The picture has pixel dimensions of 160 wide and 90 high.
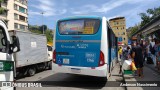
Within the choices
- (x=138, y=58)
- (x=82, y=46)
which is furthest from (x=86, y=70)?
(x=138, y=58)

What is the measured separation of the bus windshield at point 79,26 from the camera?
9.55 metres

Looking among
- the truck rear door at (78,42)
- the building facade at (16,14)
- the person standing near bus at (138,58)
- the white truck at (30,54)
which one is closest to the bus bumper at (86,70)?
the truck rear door at (78,42)

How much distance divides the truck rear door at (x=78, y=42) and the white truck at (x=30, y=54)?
2938 millimetres

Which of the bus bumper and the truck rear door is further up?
the truck rear door

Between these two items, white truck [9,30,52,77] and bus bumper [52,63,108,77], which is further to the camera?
white truck [9,30,52,77]

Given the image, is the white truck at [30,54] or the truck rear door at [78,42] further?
the white truck at [30,54]

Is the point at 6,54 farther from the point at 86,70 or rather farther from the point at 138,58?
the point at 138,58

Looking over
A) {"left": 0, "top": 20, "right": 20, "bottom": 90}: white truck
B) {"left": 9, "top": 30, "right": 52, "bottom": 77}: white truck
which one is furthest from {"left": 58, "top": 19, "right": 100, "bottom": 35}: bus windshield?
{"left": 0, "top": 20, "right": 20, "bottom": 90}: white truck

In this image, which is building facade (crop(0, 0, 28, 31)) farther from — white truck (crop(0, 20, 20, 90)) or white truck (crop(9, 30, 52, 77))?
white truck (crop(0, 20, 20, 90))

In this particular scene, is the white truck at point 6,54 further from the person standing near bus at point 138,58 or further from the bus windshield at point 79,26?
the person standing near bus at point 138,58

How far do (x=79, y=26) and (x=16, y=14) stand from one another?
58768 mm

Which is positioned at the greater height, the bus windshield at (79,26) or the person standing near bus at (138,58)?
the bus windshield at (79,26)

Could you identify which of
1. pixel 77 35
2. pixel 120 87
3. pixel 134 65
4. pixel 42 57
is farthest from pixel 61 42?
pixel 42 57

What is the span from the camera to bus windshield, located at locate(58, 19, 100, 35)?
9.55m
